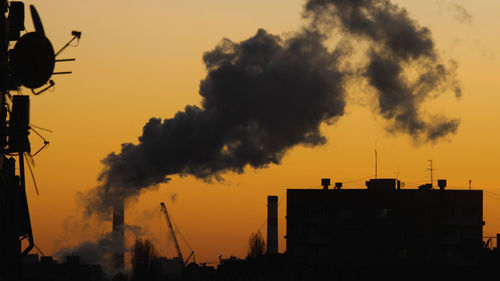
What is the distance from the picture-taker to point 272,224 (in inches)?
7318

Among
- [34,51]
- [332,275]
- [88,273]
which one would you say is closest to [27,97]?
[34,51]

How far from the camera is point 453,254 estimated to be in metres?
160

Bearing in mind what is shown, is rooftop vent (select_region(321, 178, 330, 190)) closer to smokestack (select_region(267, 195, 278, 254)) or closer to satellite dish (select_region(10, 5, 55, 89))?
smokestack (select_region(267, 195, 278, 254))

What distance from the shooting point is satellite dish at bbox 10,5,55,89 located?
135 ft

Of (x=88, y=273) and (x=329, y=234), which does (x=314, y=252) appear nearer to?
(x=329, y=234)

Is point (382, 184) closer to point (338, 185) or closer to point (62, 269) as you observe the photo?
point (338, 185)

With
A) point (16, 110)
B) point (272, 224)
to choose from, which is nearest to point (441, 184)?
point (272, 224)

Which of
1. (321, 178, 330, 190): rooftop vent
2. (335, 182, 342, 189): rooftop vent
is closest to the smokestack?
(321, 178, 330, 190): rooftop vent

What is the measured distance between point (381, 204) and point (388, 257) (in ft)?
29.1

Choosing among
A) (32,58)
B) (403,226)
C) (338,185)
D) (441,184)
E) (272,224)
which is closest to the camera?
(32,58)

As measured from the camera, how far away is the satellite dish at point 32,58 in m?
41.2

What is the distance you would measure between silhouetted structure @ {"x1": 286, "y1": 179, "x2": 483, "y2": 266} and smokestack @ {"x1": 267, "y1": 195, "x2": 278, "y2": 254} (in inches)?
727

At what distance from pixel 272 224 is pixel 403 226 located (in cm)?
3257

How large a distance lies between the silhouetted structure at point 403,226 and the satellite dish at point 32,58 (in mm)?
119158
